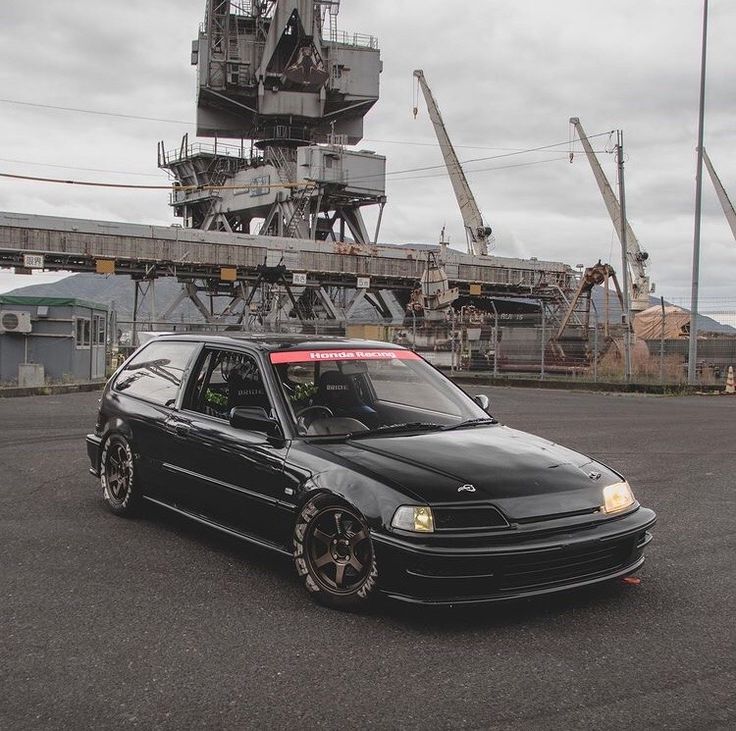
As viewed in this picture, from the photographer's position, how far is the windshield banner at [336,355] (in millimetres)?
5535

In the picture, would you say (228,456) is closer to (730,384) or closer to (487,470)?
(487,470)

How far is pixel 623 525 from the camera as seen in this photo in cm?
441

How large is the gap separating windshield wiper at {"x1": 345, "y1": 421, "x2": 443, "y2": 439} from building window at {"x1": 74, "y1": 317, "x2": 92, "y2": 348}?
18911 millimetres

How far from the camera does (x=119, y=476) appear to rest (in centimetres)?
661

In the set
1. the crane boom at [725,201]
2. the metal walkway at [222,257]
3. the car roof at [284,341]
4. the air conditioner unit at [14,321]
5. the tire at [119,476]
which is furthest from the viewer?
the crane boom at [725,201]

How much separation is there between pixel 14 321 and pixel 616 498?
20.0m

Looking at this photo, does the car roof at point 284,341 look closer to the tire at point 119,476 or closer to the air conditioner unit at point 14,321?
the tire at point 119,476

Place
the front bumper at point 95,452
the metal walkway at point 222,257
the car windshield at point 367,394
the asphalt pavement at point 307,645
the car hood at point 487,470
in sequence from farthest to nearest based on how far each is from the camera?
the metal walkway at point 222,257, the front bumper at point 95,452, the car windshield at point 367,394, the car hood at point 487,470, the asphalt pavement at point 307,645

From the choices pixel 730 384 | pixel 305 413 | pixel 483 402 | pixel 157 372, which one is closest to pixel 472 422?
pixel 483 402

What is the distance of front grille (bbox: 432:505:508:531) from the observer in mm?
4051

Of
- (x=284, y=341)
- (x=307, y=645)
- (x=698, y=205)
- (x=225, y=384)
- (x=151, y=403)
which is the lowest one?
(x=307, y=645)

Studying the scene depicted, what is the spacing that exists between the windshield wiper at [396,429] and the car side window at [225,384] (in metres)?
0.72

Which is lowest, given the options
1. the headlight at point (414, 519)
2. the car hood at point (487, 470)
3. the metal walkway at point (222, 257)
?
the headlight at point (414, 519)

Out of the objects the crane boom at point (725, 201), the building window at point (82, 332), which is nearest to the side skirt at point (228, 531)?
the building window at point (82, 332)
